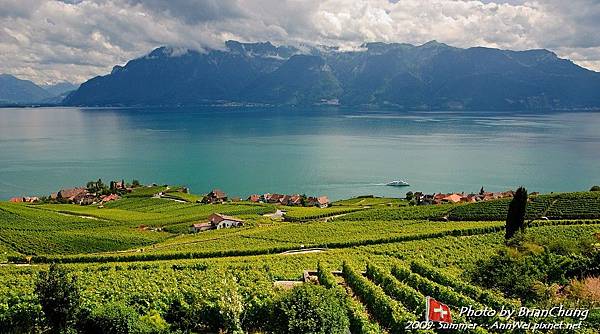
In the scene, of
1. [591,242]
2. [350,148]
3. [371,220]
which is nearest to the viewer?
[591,242]

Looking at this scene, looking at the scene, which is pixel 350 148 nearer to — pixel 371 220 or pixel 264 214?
pixel 264 214

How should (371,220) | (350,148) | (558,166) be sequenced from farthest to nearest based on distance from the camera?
1. (350,148)
2. (558,166)
3. (371,220)

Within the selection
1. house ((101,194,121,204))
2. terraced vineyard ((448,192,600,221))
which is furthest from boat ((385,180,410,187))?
house ((101,194,121,204))

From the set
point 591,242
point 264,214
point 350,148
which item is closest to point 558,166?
point 350,148

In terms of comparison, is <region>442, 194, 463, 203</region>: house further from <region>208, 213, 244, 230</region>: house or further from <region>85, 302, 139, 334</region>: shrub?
<region>85, 302, 139, 334</region>: shrub

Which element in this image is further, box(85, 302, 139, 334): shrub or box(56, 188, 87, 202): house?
box(56, 188, 87, 202): house

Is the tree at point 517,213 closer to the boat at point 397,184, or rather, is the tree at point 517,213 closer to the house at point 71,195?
the boat at point 397,184

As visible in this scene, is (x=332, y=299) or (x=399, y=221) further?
(x=399, y=221)
